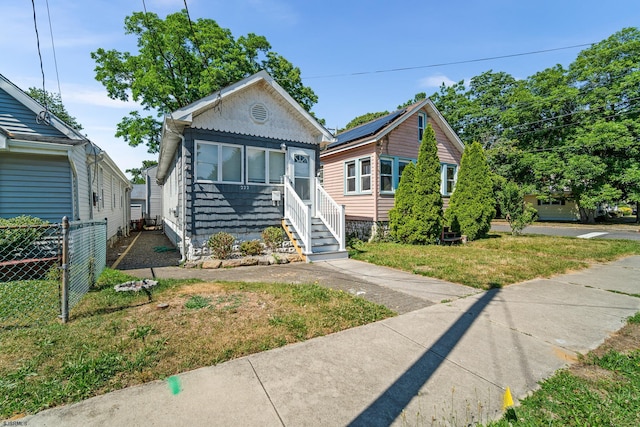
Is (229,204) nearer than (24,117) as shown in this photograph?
No

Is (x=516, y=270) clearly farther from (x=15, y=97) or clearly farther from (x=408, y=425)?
(x=15, y=97)

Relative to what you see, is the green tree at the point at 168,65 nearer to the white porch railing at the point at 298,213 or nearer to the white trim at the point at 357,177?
the white trim at the point at 357,177

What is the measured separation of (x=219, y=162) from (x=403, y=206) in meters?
7.09

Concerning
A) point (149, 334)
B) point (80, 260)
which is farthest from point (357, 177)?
point (149, 334)

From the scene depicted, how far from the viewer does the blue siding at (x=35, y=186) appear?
6.60 meters

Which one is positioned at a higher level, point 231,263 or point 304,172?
point 304,172

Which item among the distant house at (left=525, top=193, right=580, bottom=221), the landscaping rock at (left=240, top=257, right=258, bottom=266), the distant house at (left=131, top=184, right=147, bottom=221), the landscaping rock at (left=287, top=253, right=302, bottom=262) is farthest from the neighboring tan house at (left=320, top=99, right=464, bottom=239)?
the distant house at (left=131, top=184, right=147, bottom=221)

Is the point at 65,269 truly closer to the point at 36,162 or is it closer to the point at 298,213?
the point at 36,162

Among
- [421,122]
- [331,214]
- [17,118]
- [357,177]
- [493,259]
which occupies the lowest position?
[493,259]

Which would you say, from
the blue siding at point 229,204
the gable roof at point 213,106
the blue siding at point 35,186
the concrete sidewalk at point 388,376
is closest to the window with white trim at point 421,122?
the gable roof at point 213,106

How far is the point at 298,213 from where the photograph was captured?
866 cm

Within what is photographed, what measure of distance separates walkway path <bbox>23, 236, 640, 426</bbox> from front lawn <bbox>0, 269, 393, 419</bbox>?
19 cm

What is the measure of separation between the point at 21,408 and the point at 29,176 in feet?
23.1

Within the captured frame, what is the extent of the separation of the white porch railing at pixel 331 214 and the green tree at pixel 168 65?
14.0m
